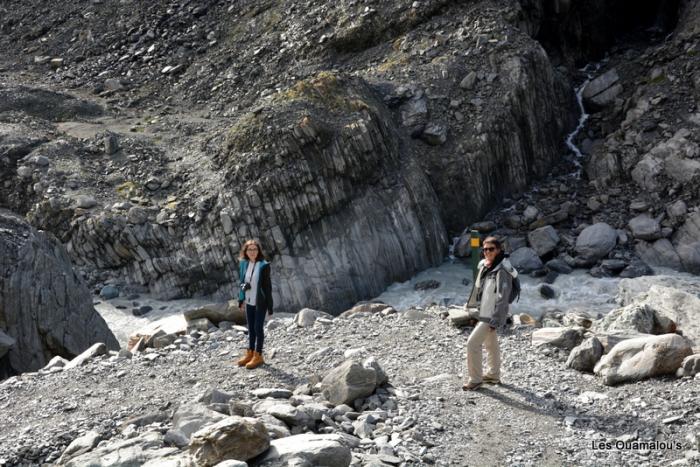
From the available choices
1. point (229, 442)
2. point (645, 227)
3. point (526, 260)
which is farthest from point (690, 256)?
point (229, 442)

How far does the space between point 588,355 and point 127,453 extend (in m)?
6.39

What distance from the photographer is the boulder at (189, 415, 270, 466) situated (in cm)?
708

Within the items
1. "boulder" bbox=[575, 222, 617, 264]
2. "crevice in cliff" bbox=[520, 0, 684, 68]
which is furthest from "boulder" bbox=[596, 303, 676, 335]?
"crevice in cliff" bbox=[520, 0, 684, 68]

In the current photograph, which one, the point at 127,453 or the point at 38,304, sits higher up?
the point at 38,304

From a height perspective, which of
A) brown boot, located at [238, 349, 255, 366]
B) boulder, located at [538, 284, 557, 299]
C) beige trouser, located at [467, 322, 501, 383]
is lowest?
boulder, located at [538, 284, 557, 299]

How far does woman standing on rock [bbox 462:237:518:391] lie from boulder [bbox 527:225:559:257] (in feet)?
52.8

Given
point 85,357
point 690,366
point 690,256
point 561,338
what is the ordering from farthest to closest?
point 690,256 → point 85,357 → point 561,338 → point 690,366

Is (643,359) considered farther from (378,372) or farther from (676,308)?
(676,308)

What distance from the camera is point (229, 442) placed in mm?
7113

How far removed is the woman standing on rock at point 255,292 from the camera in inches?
438

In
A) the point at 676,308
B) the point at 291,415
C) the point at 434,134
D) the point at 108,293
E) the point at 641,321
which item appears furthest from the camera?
the point at 434,134

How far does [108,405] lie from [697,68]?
2739 cm

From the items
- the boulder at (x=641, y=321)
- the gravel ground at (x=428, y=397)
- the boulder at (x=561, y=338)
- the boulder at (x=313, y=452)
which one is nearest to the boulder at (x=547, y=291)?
the boulder at (x=641, y=321)

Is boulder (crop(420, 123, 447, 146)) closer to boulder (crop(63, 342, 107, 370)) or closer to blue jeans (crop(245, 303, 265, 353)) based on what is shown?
boulder (crop(63, 342, 107, 370))
